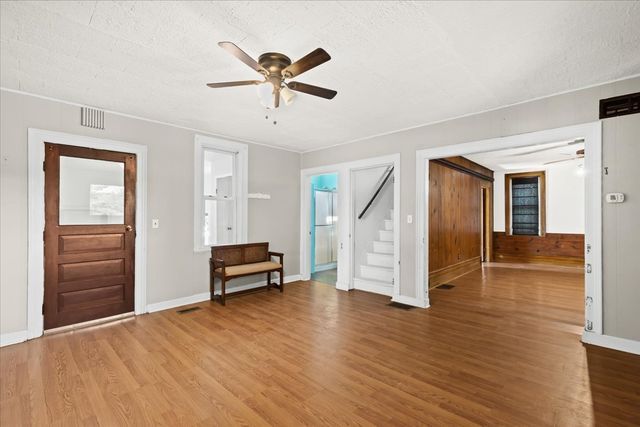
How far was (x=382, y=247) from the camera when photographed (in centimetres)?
538

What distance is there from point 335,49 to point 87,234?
353 centimetres

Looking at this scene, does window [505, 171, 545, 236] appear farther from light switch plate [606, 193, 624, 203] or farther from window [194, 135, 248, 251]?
window [194, 135, 248, 251]

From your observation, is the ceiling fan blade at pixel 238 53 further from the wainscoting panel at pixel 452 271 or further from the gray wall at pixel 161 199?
the wainscoting panel at pixel 452 271

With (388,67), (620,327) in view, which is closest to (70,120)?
(388,67)

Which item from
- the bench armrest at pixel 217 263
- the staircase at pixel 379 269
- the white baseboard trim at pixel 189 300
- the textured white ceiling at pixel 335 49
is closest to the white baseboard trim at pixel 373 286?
the staircase at pixel 379 269

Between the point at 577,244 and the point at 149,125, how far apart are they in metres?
9.53

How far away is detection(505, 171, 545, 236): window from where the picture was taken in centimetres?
791

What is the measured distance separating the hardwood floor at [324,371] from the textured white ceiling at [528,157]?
3.11 meters

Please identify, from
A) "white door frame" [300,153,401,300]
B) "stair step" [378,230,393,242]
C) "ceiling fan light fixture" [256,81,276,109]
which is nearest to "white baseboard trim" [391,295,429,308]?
"white door frame" [300,153,401,300]

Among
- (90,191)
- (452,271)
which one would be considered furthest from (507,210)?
(90,191)

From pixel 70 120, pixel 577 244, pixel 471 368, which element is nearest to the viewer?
pixel 471 368

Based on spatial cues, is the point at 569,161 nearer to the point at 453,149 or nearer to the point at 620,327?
the point at 453,149

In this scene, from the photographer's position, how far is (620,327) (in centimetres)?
286

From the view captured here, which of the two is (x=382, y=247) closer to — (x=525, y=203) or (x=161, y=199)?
(x=161, y=199)
